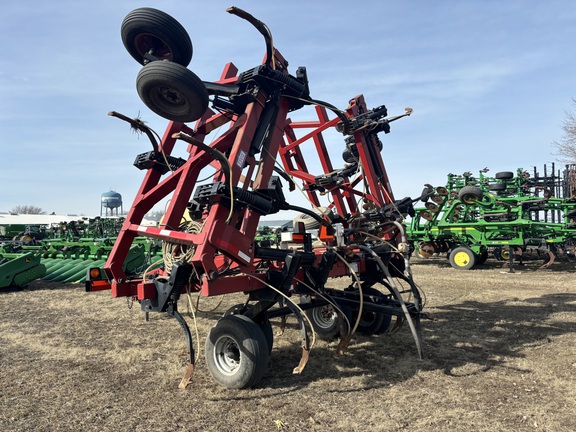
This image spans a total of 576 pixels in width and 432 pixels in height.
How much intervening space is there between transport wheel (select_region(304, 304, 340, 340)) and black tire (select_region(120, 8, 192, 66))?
3.43m

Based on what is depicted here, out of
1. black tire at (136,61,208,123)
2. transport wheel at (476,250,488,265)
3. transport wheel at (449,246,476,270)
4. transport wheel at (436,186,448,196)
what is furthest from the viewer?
transport wheel at (476,250,488,265)

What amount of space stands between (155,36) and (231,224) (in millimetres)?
2108

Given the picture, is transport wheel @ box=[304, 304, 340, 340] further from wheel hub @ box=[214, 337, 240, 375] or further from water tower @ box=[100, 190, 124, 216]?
water tower @ box=[100, 190, 124, 216]

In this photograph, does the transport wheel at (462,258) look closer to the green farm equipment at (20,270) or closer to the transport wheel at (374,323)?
the transport wheel at (374,323)

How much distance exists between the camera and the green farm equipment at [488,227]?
12.8 meters

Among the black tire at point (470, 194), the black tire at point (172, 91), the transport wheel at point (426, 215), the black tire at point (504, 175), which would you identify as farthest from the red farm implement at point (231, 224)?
the black tire at point (504, 175)

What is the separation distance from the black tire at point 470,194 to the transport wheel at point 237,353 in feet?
35.7

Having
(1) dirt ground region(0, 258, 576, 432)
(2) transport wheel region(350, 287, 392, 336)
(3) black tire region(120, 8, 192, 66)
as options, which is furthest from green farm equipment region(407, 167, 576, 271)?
(3) black tire region(120, 8, 192, 66)

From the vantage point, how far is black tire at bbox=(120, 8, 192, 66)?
170 inches

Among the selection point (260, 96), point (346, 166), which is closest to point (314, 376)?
point (260, 96)

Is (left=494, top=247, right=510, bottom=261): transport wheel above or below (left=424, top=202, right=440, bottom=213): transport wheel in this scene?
below

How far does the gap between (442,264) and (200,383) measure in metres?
12.6

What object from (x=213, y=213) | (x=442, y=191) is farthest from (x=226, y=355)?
(x=442, y=191)

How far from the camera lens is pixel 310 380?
13.3 ft
